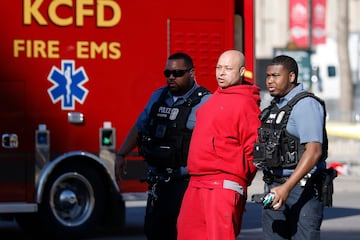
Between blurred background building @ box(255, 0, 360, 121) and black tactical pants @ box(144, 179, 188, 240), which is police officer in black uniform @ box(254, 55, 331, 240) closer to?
black tactical pants @ box(144, 179, 188, 240)

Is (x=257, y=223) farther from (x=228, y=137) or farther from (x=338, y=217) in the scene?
(x=228, y=137)

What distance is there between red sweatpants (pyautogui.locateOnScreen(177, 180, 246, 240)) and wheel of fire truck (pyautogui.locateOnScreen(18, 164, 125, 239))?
5.13 m

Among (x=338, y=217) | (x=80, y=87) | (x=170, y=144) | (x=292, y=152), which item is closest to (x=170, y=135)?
(x=170, y=144)

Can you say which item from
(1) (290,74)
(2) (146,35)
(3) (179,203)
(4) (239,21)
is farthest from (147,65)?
(1) (290,74)

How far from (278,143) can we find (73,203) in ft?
18.8

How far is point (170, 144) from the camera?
9414mm

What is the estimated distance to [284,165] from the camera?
824cm

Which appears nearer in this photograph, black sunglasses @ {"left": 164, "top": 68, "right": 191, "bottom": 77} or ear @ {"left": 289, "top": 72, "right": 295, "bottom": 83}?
ear @ {"left": 289, "top": 72, "right": 295, "bottom": 83}

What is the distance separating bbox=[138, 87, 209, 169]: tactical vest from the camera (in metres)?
9.39

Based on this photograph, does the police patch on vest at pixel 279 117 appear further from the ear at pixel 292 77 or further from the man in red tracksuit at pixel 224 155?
the ear at pixel 292 77

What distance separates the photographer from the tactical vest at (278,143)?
810 centimetres

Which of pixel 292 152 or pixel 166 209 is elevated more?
pixel 292 152

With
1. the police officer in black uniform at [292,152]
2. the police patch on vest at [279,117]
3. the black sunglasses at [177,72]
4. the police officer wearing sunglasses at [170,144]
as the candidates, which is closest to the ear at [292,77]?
the police officer in black uniform at [292,152]

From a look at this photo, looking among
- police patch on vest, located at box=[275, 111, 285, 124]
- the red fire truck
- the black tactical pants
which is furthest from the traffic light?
police patch on vest, located at box=[275, 111, 285, 124]
